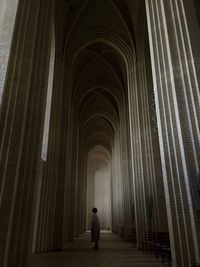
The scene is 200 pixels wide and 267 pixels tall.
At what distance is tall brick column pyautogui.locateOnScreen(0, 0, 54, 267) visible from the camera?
4.98 m

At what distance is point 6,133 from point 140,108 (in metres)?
7.95

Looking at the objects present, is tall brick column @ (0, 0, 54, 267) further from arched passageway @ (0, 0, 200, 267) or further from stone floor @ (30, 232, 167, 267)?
stone floor @ (30, 232, 167, 267)

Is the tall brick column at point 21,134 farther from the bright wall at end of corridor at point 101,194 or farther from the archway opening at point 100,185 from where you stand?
the bright wall at end of corridor at point 101,194

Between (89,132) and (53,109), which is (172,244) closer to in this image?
(53,109)

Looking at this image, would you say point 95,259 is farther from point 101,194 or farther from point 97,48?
point 101,194

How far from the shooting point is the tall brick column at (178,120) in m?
4.86

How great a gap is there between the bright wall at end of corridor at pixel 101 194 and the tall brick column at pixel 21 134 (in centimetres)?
2956

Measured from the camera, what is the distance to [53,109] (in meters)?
11.2

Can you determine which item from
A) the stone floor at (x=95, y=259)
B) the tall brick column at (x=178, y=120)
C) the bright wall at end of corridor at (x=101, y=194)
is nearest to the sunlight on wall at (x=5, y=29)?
the tall brick column at (x=178, y=120)

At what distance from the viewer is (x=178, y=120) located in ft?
18.0

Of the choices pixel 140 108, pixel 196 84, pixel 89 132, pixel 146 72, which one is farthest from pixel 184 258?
pixel 89 132

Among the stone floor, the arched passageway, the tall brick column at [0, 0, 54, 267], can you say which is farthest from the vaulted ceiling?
the stone floor

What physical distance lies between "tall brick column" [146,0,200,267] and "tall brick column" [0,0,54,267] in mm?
3203

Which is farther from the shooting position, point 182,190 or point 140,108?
point 140,108
